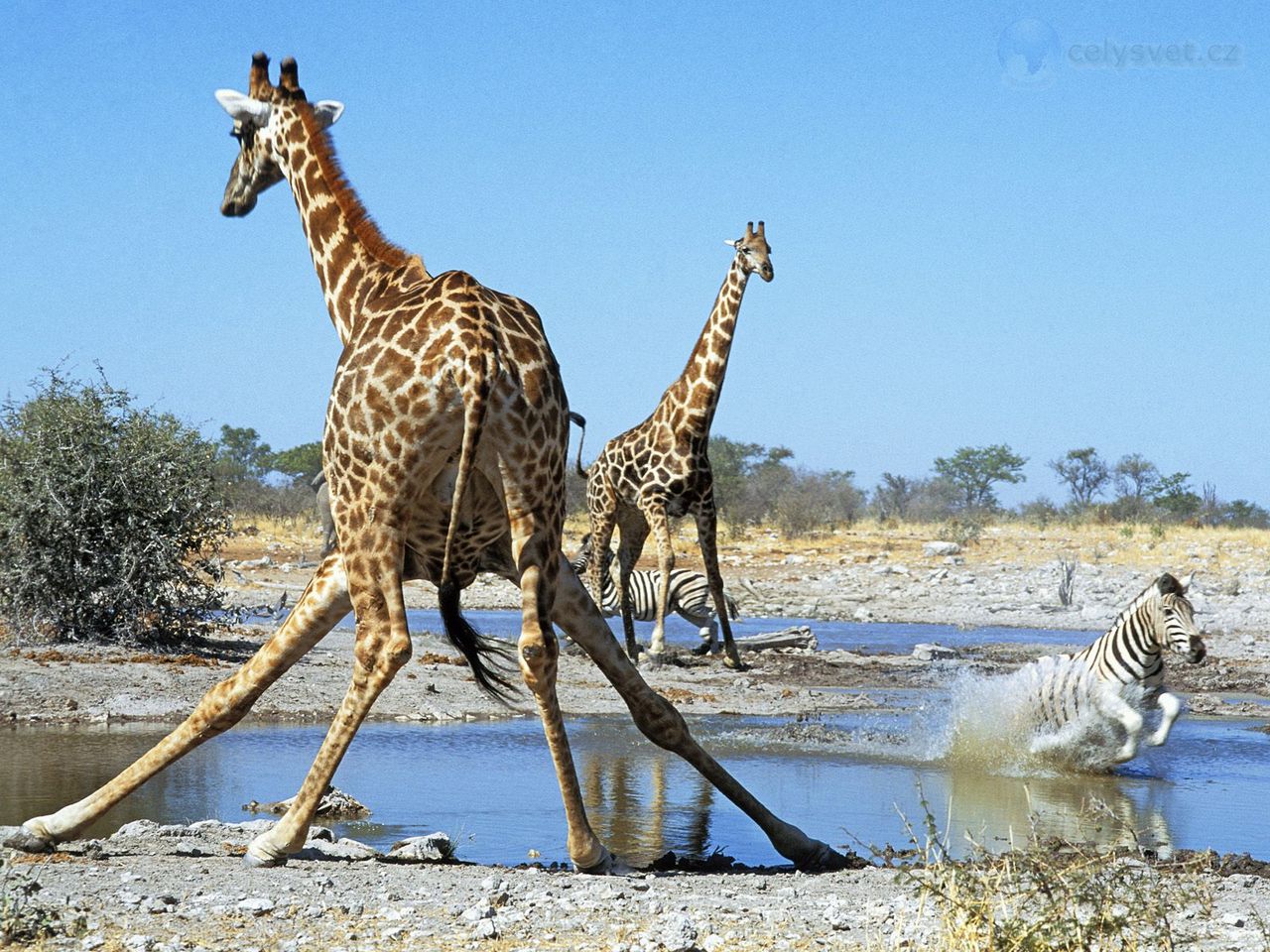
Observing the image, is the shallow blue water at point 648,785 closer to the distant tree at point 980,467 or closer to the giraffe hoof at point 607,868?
the giraffe hoof at point 607,868

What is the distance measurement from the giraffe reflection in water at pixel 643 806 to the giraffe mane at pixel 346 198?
2.74 metres

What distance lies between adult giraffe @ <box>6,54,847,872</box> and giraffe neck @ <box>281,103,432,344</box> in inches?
23.3

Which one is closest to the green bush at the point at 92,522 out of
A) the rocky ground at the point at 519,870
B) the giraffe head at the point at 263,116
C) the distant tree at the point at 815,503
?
the rocky ground at the point at 519,870

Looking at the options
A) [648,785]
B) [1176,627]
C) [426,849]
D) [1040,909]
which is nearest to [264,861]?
[426,849]

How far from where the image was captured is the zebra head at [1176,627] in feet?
31.5

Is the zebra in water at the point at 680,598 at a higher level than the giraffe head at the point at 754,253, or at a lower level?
lower

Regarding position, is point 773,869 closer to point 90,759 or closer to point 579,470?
point 90,759

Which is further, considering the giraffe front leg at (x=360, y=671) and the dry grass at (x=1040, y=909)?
the giraffe front leg at (x=360, y=671)

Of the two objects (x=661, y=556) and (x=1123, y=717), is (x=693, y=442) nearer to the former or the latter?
(x=661, y=556)

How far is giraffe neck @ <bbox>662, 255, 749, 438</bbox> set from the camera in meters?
13.2

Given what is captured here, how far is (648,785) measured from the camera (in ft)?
26.2

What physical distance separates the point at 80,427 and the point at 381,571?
7.72 metres

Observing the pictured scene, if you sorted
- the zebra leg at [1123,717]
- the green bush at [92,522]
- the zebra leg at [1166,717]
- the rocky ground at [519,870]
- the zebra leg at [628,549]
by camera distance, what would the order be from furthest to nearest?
1. the zebra leg at [628,549]
2. the green bush at [92,522]
3. the zebra leg at [1166,717]
4. the zebra leg at [1123,717]
5. the rocky ground at [519,870]

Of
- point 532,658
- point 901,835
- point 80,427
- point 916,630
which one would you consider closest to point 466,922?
point 532,658
